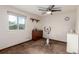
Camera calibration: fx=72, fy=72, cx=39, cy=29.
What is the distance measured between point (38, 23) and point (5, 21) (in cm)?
316

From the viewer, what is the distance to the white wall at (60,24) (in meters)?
4.38

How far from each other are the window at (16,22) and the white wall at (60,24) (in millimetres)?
2211

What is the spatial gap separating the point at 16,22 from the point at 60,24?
289 centimetres

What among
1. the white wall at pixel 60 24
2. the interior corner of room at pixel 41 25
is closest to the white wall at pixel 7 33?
the interior corner of room at pixel 41 25

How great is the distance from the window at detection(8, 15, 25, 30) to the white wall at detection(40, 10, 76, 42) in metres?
2.21

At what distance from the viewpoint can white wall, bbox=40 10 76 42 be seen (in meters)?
4.38

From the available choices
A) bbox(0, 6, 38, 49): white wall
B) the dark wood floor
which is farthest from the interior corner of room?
the dark wood floor

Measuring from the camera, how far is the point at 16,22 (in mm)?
4051

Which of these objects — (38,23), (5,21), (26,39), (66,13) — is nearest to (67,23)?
(66,13)

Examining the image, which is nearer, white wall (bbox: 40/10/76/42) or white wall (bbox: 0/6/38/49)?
white wall (bbox: 0/6/38/49)

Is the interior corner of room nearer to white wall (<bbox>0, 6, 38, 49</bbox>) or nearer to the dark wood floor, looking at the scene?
white wall (<bbox>0, 6, 38, 49</bbox>)
